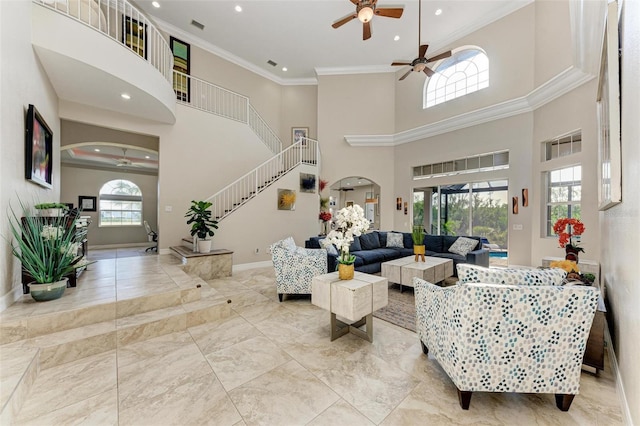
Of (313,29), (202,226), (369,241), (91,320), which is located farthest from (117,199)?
(369,241)

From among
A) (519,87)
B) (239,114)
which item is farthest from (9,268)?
(519,87)

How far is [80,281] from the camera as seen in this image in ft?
11.8

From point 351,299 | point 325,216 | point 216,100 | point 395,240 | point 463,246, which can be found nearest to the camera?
point 351,299

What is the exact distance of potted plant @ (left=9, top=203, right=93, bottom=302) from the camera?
8.82 feet

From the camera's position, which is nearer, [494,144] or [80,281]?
[80,281]

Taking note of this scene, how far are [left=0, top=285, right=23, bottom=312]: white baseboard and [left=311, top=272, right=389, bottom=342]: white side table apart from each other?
10.5ft

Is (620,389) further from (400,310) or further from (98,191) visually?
(98,191)

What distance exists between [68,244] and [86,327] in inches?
40.9

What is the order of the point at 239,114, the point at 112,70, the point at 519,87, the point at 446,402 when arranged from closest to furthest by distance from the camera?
1. the point at 446,402
2. the point at 112,70
3. the point at 519,87
4. the point at 239,114

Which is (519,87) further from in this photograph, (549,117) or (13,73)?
(13,73)

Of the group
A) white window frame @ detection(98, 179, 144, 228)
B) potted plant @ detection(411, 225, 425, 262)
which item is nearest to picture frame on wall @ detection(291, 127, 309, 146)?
white window frame @ detection(98, 179, 144, 228)

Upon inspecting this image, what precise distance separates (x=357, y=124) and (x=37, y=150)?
7.75 m

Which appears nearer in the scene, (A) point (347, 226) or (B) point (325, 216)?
(A) point (347, 226)

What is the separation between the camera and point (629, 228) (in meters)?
1.70
